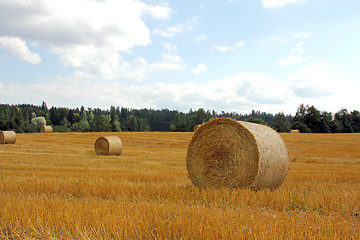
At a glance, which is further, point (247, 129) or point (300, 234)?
point (247, 129)

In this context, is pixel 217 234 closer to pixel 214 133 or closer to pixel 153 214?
pixel 153 214

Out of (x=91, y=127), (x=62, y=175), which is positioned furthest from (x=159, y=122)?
(x=62, y=175)

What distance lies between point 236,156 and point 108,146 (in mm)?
12364

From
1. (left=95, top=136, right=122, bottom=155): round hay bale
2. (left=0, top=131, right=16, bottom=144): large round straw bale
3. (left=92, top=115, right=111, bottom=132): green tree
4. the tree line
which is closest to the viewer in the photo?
(left=95, top=136, right=122, bottom=155): round hay bale

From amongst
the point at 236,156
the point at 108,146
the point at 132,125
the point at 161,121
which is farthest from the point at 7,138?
the point at 161,121

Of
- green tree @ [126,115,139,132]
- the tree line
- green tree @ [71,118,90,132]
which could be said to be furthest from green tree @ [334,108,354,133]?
green tree @ [71,118,90,132]

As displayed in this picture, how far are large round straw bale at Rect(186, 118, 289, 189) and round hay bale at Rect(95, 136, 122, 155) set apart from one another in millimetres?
10930

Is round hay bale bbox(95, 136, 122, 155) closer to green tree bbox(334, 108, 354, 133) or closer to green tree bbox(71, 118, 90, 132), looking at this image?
green tree bbox(334, 108, 354, 133)

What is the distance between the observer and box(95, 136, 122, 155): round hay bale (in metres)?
18.6

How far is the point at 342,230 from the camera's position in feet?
12.5

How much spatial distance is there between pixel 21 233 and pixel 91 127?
9691cm

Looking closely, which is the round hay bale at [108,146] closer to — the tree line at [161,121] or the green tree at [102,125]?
the tree line at [161,121]

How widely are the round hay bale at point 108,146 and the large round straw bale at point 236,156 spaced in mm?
10930

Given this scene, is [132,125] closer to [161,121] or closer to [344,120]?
[161,121]
